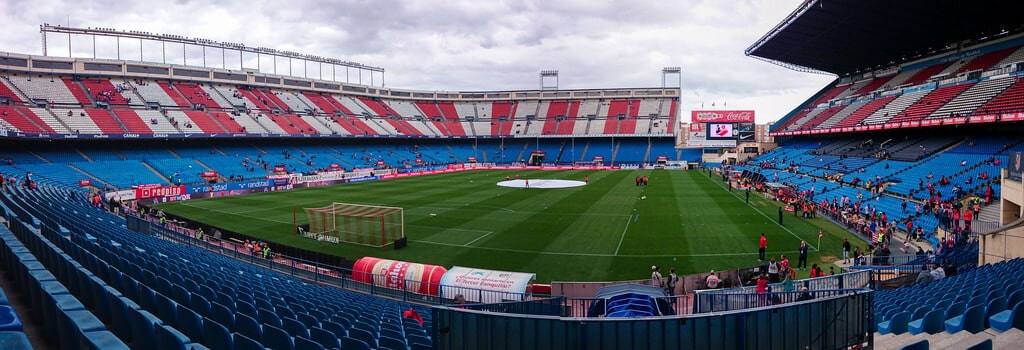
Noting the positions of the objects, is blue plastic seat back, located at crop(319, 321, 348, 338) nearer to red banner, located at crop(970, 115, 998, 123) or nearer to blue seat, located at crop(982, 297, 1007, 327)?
blue seat, located at crop(982, 297, 1007, 327)

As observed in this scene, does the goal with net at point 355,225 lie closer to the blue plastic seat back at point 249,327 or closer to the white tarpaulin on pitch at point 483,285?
the white tarpaulin on pitch at point 483,285

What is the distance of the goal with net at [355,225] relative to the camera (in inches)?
1079

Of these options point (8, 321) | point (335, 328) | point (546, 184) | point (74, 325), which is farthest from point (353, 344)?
point (546, 184)

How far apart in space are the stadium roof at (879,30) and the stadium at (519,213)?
364 millimetres

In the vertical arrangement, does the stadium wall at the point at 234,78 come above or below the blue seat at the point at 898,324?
above

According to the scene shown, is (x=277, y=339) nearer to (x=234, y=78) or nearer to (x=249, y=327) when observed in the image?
(x=249, y=327)

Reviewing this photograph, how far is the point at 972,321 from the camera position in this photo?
727 cm

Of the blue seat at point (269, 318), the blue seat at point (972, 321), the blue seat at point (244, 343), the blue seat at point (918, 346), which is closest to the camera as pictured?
the blue seat at point (918, 346)

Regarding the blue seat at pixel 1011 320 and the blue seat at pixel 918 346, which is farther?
the blue seat at pixel 1011 320

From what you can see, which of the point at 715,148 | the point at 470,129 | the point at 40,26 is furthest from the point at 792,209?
the point at 40,26

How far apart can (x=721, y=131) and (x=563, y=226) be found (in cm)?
6600

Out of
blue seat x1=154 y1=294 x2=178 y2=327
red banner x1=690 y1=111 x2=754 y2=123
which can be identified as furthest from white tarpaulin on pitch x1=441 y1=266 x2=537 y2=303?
red banner x1=690 y1=111 x2=754 y2=123

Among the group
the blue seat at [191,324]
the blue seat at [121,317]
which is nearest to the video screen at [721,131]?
the blue seat at [191,324]

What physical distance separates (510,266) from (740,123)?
81.3 m
